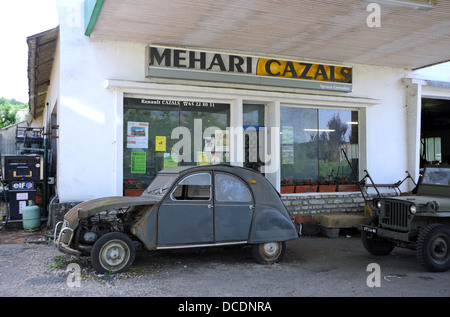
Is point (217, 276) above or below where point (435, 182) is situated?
below

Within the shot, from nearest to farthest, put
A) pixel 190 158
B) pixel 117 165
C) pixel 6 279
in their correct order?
pixel 6 279 < pixel 117 165 < pixel 190 158

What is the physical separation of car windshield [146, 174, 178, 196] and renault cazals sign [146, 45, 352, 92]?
9.26ft

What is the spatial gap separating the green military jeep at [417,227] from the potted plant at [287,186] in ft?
9.71

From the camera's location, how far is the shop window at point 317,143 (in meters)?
10.8

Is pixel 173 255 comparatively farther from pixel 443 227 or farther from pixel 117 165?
pixel 443 227

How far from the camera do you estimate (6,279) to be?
229 inches

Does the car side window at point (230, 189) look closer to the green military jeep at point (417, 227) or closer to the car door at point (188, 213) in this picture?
the car door at point (188, 213)

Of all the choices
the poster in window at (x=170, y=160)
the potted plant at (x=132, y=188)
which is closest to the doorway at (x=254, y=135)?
the poster in window at (x=170, y=160)

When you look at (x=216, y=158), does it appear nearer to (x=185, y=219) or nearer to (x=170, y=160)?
(x=170, y=160)

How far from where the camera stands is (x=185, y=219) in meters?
6.34

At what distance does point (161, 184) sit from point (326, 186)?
550cm

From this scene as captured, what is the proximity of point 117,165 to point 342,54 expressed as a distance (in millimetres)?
6026

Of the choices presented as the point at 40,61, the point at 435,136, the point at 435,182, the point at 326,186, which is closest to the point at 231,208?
the point at 435,182
